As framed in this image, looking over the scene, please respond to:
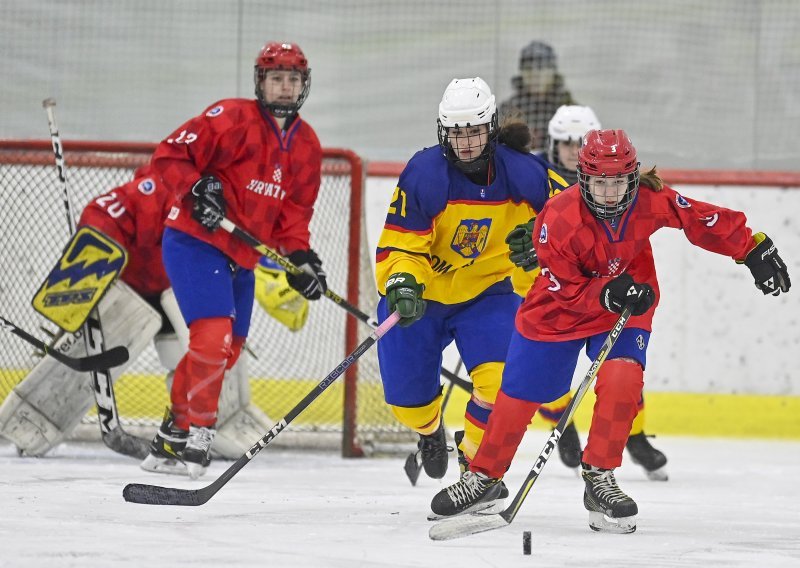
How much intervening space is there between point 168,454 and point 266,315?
1.18m

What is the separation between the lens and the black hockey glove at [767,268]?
307 cm

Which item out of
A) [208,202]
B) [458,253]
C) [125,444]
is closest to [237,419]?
[125,444]

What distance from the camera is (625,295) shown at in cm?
292

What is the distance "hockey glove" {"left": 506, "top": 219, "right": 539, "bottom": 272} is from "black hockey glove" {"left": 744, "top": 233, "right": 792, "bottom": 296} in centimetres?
49

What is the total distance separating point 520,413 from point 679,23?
10.7 feet

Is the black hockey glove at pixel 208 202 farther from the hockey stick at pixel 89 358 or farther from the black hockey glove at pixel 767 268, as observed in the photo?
the black hockey glove at pixel 767 268

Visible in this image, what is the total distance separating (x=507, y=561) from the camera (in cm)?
257

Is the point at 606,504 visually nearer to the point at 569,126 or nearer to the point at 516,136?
the point at 516,136

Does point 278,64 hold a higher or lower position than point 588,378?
higher

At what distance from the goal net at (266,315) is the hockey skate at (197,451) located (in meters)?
0.76

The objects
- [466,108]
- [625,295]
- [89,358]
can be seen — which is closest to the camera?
[625,295]

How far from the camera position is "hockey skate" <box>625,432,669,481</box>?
13.9 feet

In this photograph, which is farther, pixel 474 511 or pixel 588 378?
pixel 474 511

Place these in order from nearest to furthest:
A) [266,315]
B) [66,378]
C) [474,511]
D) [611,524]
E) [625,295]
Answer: [625,295]
[611,524]
[474,511]
[66,378]
[266,315]
